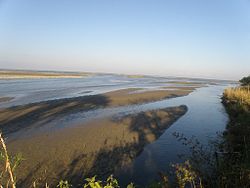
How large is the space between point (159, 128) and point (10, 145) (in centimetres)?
745

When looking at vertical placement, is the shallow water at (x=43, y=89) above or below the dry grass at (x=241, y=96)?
below

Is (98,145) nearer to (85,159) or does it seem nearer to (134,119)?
(85,159)

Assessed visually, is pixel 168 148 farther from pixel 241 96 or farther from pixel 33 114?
pixel 241 96

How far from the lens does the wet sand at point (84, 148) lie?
24.4 ft

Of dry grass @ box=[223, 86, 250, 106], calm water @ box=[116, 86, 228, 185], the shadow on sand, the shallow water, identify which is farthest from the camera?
the shallow water

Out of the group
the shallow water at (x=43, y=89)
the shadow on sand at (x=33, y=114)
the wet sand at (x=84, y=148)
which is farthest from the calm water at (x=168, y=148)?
the shallow water at (x=43, y=89)

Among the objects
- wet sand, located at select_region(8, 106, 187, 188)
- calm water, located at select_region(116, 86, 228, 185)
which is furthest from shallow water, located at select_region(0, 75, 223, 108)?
calm water, located at select_region(116, 86, 228, 185)

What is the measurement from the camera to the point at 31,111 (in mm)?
16578

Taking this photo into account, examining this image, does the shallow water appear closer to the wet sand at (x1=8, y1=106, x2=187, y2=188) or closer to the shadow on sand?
the shadow on sand

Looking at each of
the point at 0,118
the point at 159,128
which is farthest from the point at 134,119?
the point at 0,118

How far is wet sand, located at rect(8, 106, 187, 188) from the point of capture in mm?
7426

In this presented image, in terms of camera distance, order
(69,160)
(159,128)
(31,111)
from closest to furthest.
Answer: (69,160) < (159,128) < (31,111)

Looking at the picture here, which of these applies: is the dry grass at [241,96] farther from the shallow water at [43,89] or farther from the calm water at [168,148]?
the shallow water at [43,89]

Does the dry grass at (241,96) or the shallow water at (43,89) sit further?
the shallow water at (43,89)
